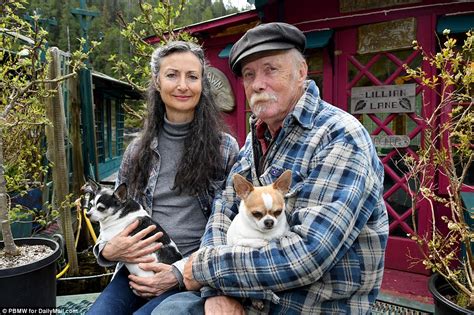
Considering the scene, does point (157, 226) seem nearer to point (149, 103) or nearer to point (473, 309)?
point (149, 103)

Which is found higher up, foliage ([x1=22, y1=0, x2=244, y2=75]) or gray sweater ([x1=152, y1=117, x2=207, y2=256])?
foliage ([x1=22, y1=0, x2=244, y2=75])

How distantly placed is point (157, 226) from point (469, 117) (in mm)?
2157

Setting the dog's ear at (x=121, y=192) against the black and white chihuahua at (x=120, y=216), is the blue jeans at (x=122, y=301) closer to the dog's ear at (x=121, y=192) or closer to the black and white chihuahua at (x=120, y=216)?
the black and white chihuahua at (x=120, y=216)

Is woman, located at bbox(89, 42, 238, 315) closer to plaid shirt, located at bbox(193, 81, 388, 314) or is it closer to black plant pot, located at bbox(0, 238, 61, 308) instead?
plaid shirt, located at bbox(193, 81, 388, 314)

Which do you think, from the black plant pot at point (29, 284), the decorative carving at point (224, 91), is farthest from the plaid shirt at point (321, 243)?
the decorative carving at point (224, 91)

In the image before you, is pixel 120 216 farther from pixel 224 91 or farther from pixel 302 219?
pixel 224 91

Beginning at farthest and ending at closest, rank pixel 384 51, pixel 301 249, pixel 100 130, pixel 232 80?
pixel 100 130, pixel 232 80, pixel 384 51, pixel 301 249

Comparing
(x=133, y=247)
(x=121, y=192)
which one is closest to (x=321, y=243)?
(x=133, y=247)

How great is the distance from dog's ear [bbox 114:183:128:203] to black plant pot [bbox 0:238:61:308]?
3.75ft

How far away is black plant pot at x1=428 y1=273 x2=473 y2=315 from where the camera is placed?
2.64 meters

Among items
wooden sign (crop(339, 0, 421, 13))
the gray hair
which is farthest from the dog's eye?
wooden sign (crop(339, 0, 421, 13))

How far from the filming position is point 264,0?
4492mm

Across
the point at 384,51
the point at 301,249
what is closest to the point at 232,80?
the point at 384,51

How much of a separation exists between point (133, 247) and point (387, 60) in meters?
3.57
